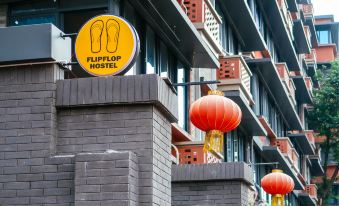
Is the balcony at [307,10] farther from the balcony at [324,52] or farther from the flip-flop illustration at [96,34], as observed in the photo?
the flip-flop illustration at [96,34]

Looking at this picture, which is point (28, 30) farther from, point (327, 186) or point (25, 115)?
point (327, 186)

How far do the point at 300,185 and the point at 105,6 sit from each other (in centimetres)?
2767

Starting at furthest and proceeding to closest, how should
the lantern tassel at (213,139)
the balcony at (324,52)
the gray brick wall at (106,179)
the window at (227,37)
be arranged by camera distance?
the balcony at (324,52) < the window at (227,37) < the lantern tassel at (213,139) < the gray brick wall at (106,179)

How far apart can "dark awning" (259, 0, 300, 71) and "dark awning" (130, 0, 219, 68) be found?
1398 centimetres

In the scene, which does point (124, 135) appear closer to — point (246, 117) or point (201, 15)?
point (201, 15)

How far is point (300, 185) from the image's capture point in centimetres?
3978

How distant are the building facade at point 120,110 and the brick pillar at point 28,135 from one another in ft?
0.04

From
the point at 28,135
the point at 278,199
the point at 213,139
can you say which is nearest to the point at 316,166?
the point at 278,199

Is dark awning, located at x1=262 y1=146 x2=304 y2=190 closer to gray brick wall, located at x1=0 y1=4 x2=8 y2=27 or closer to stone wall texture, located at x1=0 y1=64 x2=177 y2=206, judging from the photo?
gray brick wall, located at x1=0 y1=4 x2=8 y2=27

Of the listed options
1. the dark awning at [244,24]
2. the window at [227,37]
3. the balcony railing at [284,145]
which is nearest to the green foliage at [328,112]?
the balcony railing at [284,145]

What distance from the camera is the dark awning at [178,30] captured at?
15.6m

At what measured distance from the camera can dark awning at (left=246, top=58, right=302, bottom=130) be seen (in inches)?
1138

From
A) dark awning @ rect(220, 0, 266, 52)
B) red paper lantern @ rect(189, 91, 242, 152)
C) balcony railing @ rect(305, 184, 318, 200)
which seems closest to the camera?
red paper lantern @ rect(189, 91, 242, 152)

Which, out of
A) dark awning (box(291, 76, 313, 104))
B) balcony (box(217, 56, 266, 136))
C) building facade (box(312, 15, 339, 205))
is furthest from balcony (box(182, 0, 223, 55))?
building facade (box(312, 15, 339, 205))
